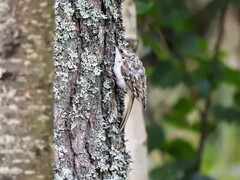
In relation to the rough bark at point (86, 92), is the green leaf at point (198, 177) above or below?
above

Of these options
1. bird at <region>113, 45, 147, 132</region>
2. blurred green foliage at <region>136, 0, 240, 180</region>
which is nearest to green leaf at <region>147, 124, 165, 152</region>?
blurred green foliage at <region>136, 0, 240, 180</region>

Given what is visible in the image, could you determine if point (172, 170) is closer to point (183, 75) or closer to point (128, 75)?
point (183, 75)

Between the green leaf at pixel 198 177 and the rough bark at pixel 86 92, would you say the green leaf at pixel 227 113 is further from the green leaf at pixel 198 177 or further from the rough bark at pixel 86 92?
the rough bark at pixel 86 92

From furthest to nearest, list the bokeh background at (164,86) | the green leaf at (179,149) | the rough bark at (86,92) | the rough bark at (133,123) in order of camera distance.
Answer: the green leaf at (179,149) → the rough bark at (133,123) → the rough bark at (86,92) → the bokeh background at (164,86)

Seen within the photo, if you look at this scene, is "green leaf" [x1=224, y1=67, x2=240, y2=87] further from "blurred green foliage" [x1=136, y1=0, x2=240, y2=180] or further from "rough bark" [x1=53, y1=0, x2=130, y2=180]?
"rough bark" [x1=53, y1=0, x2=130, y2=180]

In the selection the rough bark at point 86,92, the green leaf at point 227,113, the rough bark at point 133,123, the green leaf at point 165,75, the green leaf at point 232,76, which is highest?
the green leaf at point 232,76

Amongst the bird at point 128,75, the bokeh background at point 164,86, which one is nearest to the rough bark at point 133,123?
the bokeh background at point 164,86

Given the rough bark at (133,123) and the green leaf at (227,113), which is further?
the green leaf at (227,113)
